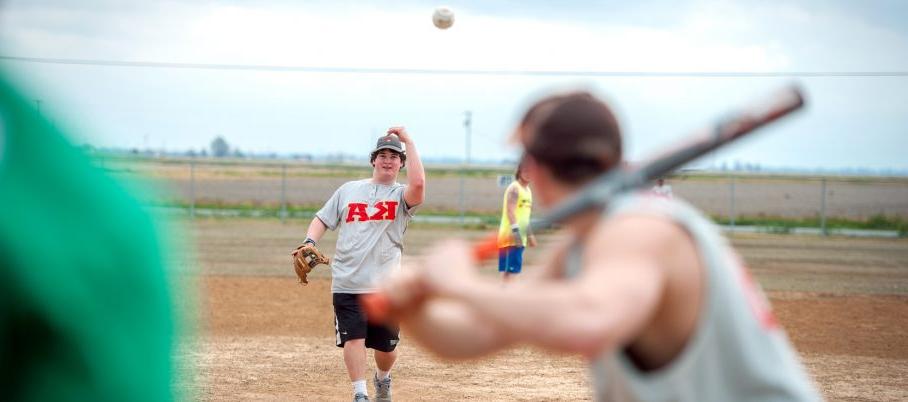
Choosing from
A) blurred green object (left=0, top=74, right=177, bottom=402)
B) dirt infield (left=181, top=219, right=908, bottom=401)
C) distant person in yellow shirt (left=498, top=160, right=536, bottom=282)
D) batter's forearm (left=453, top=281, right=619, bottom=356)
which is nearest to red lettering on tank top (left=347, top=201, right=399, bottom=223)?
dirt infield (left=181, top=219, right=908, bottom=401)

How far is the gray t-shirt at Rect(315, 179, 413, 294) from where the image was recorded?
8414mm

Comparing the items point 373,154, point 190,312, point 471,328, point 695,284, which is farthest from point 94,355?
point 373,154

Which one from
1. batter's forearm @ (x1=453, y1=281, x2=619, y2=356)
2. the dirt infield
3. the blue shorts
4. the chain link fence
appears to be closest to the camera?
batter's forearm @ (x1=453, y1=281, x2=619, y2=356)

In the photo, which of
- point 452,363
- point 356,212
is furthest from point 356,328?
point 452,363

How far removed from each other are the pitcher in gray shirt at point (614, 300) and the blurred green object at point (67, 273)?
64 centimetres

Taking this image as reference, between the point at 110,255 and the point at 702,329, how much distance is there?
126 centimetres

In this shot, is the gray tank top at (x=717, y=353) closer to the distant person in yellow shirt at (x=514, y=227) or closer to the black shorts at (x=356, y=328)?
the black shorts at (x=356, y=328)

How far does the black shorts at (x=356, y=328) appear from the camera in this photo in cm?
828

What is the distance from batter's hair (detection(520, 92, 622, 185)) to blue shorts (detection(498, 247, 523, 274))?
442 inches

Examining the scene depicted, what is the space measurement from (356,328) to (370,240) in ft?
2.47

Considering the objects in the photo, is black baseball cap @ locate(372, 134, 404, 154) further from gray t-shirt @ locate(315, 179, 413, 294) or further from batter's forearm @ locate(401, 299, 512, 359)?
batter's forearm @ locate(401, 299, 512, 359)

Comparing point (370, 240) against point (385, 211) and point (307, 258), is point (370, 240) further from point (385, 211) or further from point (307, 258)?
point (307, 258)

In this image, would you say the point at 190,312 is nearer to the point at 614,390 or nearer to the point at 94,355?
the point at 94,355

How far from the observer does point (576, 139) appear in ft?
7.36
